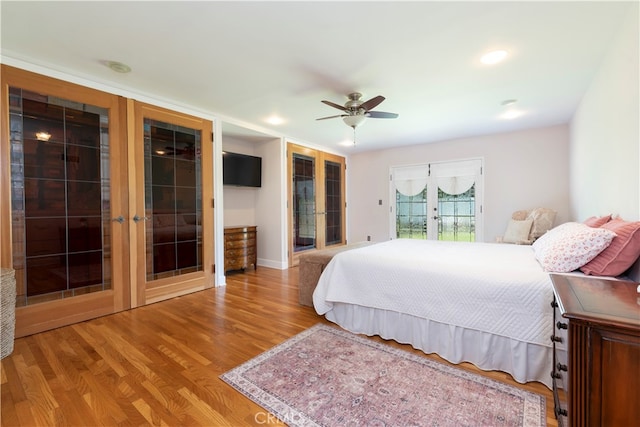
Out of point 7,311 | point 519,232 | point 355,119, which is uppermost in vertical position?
point 355,119

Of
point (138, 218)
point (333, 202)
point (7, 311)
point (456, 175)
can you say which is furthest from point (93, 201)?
point (456, 175)

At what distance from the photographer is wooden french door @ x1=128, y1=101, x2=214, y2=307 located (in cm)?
299

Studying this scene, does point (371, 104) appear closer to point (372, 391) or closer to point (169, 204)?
point (372, 391)

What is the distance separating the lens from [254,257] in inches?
187

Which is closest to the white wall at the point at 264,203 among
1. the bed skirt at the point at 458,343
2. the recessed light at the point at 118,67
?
the recessed light at the point at 118,67

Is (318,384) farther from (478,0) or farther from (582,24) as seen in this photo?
(582,24)

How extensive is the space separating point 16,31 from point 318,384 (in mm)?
3221

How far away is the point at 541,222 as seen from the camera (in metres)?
3.91

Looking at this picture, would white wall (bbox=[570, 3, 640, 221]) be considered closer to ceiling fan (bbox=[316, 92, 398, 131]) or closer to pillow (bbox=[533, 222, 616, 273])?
pillow (bbox=[533, 222, 616, 273])

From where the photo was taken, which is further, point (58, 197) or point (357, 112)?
point (357, 112)

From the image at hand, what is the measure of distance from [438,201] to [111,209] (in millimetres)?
5151

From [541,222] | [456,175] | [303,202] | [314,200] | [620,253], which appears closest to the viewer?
[620,253]

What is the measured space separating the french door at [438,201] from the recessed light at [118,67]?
478 centimetres

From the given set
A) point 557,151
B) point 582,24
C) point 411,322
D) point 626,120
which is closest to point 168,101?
point 411,322
